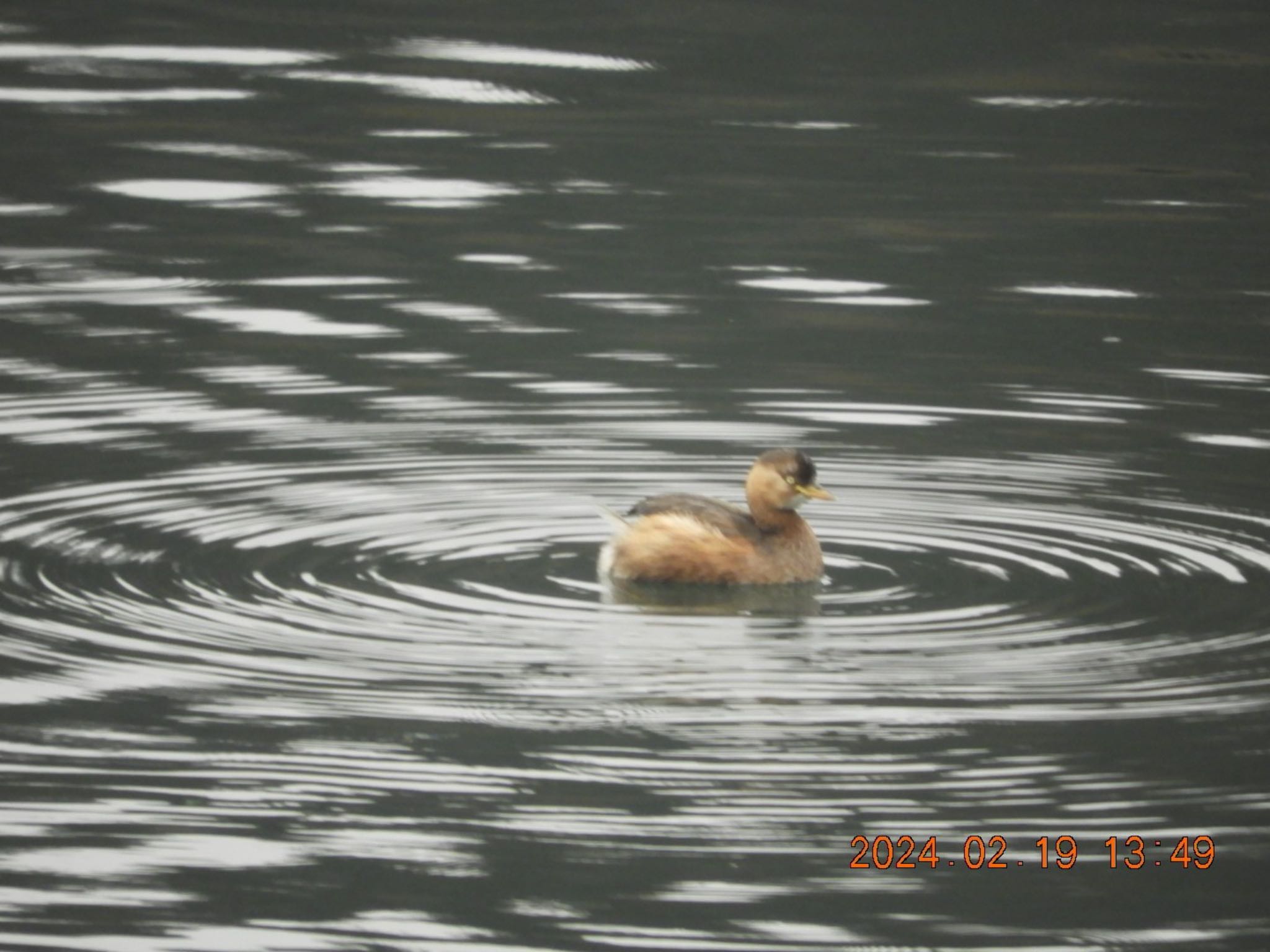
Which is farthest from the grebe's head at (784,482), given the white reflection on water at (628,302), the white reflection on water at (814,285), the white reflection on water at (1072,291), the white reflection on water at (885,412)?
the white reflection on water at (1072,291)

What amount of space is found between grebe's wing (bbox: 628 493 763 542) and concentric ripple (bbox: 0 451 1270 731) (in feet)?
0.90

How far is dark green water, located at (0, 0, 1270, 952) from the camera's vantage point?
6445 mm

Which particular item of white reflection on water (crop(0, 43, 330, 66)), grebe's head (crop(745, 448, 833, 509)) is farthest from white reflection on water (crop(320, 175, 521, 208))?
grebe's head (crop(745, 448, 833, 509))

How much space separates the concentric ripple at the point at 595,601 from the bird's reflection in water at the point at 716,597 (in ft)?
0.08

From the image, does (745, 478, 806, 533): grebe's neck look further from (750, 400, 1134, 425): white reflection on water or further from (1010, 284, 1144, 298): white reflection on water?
(1010, 284, 1144, 298): white reflection on water

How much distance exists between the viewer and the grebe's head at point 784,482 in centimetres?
934

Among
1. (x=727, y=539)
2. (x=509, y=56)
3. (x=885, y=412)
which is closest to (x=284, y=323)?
(x=885, y=412)

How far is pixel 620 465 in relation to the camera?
11.0 m

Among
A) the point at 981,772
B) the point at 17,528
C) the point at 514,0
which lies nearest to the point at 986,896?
the point at 981,772

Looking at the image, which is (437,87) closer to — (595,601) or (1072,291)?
(1072,291)

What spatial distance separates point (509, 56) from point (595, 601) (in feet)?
33.5

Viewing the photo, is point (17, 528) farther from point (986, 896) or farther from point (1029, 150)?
point (1029, 150)
